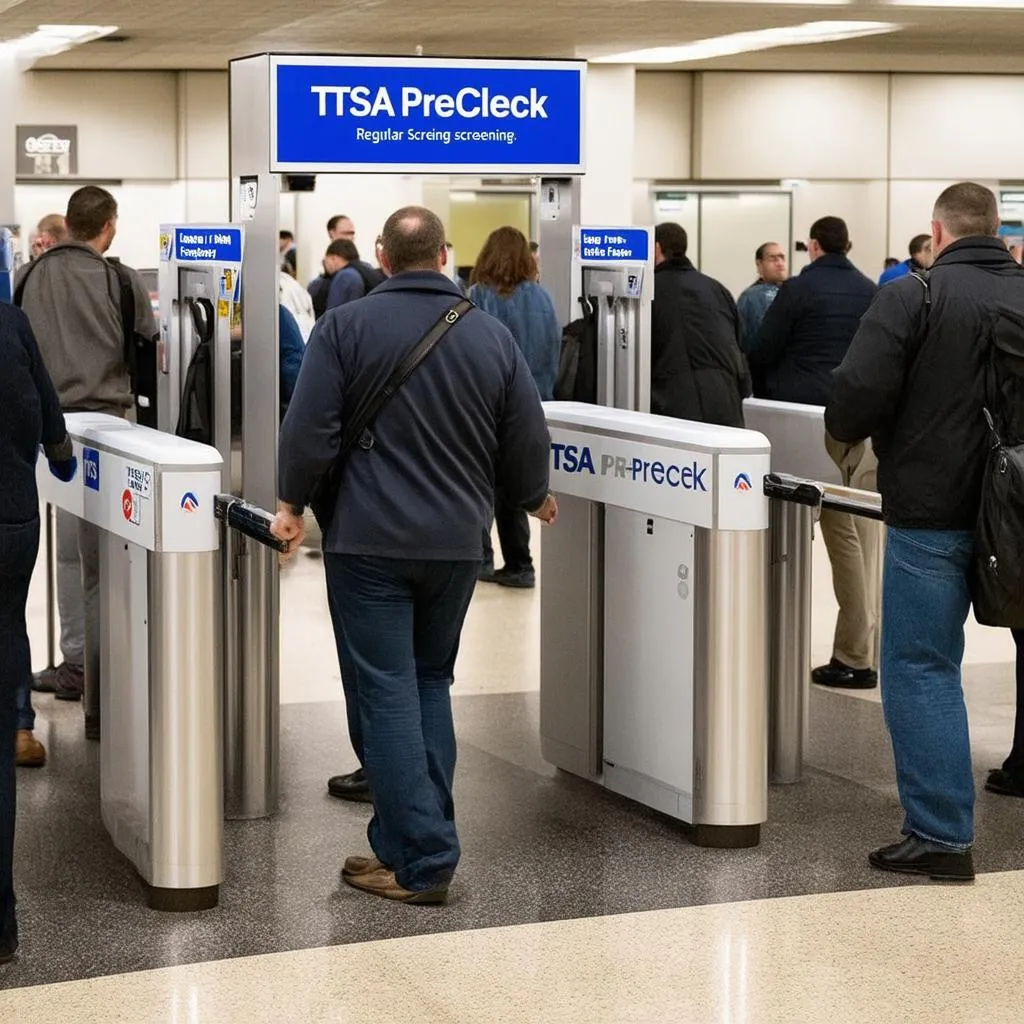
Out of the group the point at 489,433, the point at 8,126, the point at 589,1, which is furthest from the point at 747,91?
the point at 489,433

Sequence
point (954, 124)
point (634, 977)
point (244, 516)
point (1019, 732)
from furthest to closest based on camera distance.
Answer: point (954, 124), point (1019, 732), point (244, 516), point (634, 977)

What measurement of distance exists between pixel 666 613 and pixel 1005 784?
1196 mm

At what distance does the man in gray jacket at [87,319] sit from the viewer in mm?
5777

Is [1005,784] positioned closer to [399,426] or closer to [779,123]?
[399,426]

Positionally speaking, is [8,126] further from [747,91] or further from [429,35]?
[747,91]

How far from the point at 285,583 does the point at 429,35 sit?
605cm

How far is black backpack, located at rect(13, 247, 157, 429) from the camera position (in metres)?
5.80

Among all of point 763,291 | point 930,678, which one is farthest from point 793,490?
point 763,291

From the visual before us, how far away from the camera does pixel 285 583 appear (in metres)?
8.80

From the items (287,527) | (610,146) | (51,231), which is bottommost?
(287,527)

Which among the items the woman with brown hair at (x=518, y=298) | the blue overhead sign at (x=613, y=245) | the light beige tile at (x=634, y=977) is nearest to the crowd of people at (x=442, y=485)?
the light beige tile at (x=634, y=977)

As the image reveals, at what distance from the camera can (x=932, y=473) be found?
427 cm

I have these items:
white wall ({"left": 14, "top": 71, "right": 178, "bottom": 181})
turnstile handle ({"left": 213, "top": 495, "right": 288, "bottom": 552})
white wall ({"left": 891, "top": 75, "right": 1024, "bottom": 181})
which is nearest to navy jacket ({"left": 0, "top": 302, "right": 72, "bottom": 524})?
turnstile handle ({"left": 213, "top": 495, "right": 288, "bottom": 552})

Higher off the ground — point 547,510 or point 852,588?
point 547,510
